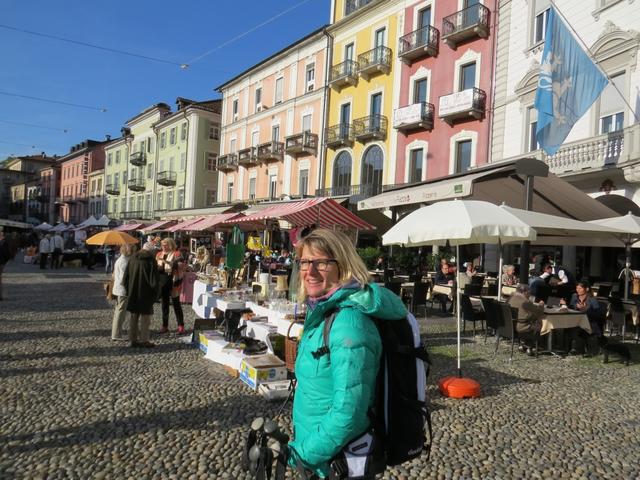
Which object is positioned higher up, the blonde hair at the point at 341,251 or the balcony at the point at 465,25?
the balcony at the point at 465,25

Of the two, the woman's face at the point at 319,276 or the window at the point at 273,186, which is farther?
the window at the point at 273,186

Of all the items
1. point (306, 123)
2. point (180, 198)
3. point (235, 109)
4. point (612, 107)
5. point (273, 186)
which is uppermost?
point (235, 109)

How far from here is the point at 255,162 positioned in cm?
3161

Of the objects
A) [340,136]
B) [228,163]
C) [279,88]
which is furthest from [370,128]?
[228,163]

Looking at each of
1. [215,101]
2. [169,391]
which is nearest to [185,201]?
[215,101]

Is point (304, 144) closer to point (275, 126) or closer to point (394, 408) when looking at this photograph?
point (275, 126)

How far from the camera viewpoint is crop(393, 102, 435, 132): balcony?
20234 millimetres

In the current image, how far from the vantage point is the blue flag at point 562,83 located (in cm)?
1087

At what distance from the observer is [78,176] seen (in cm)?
6638

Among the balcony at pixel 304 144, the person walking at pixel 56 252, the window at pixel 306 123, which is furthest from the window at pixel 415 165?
the person walking at pixel 56 252

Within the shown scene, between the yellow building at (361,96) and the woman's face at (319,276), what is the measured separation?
20.6 m

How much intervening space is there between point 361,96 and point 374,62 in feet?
6.18

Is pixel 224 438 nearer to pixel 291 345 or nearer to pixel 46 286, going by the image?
pixel 291 345

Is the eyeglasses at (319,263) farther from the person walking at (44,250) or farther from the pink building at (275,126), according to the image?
the pink building at (275,126)
